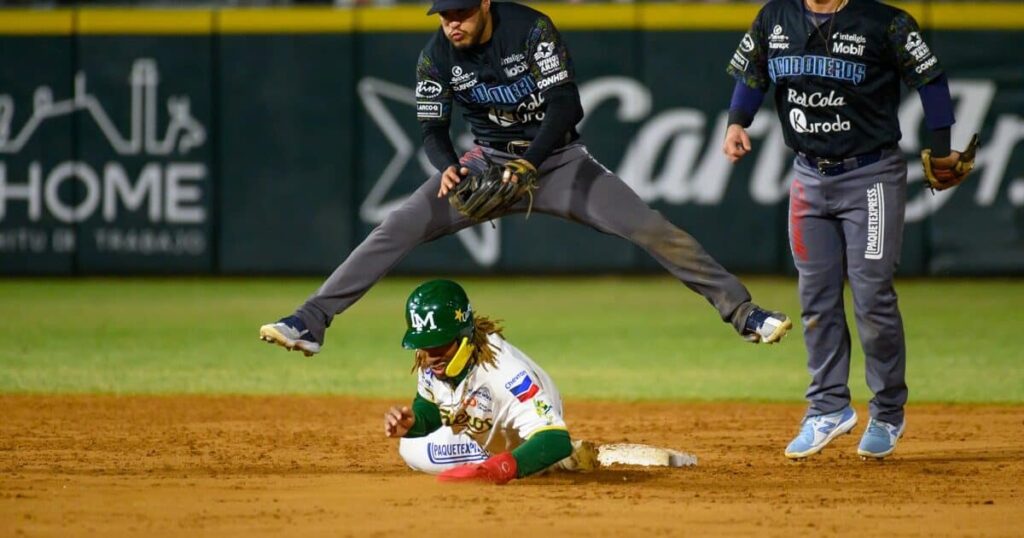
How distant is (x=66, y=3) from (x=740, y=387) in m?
10.2

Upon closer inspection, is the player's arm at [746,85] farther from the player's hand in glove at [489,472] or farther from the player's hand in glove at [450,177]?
the player's hand in glove at [489,472]

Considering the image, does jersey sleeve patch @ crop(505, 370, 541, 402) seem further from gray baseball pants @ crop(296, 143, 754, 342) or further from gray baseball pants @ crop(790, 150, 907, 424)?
gray baseball pants @ crop(790, 150, 907, 424)

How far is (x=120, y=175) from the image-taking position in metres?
16.3

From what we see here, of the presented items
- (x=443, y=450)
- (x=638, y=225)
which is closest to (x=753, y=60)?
(x=638, y=225)

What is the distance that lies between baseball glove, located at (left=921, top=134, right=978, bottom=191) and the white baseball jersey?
6.07ft

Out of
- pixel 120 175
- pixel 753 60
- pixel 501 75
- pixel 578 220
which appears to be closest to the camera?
pixel 501 75

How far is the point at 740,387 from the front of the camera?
9.27 meters

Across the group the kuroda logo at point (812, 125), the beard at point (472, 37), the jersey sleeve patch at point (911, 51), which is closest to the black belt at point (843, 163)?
the kuroda logo at point (812, 125)

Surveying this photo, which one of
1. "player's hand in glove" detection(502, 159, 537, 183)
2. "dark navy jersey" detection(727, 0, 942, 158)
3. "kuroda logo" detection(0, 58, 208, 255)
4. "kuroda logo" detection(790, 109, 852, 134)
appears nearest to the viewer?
"player's hand in glove" detection(502, 159, 537, 183)

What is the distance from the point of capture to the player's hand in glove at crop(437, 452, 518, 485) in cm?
543

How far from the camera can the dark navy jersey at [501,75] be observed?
6.22 metres

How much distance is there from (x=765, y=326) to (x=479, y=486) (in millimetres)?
1320

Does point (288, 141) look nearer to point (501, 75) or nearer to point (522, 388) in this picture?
point (501, 75)

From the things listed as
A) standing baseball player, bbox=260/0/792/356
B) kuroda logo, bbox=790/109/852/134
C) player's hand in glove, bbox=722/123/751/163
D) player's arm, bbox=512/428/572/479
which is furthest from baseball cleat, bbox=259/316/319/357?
kuroda logo, bbox=790/109/852/134
